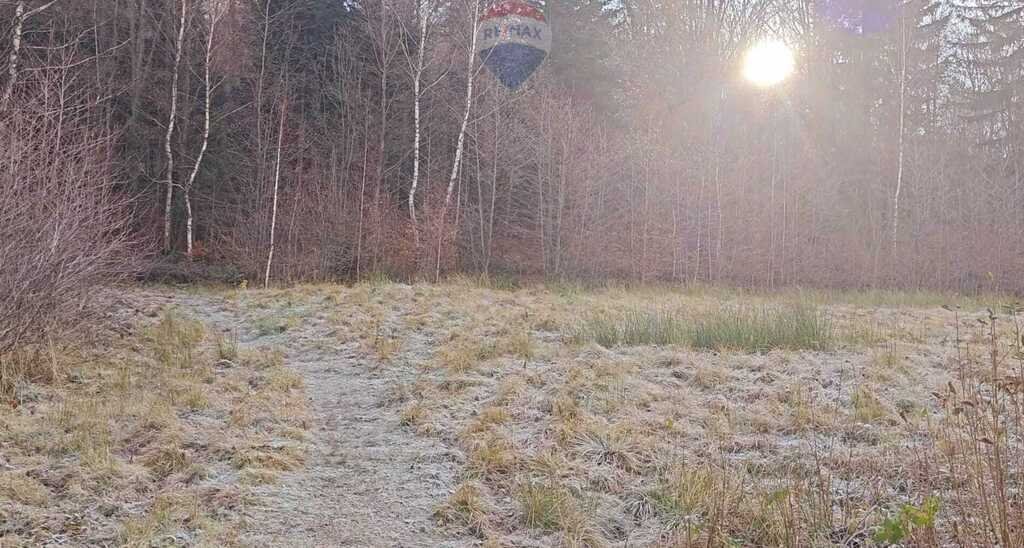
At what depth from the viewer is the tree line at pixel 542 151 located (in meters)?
16.6

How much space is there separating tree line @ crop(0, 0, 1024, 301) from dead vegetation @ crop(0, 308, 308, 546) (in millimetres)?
9070

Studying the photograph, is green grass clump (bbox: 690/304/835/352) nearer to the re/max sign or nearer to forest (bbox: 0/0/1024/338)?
forest (bbox: 0/0/1024/338)

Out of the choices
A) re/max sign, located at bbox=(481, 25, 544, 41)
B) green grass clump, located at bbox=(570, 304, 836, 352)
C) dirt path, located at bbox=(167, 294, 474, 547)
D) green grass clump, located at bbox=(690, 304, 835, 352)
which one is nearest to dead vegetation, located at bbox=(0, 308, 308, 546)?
dirt path, located at bbox=(167, 294, 474, 547)

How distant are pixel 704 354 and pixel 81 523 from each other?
5692 millimetres

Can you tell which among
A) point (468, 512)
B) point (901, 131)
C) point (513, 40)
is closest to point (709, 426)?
point (468, 512)

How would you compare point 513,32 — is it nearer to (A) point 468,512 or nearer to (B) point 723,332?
(B) point 723,332

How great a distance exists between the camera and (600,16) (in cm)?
2419

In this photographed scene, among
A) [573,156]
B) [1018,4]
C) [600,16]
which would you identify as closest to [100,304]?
[573,156]

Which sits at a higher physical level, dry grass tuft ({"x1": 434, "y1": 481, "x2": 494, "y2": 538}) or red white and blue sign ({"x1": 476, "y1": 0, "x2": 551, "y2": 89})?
red white and blue sign ({"x1": 476, "y1": 0, "x2": 551, "y2": 89})

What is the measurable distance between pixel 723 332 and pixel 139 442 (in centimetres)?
592

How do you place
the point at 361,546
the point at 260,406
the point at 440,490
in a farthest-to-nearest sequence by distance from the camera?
the point at 260,406, the point at 440,490, the point at 361,546

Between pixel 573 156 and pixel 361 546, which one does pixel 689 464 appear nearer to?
pixel 361 546

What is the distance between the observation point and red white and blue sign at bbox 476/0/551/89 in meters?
18.3

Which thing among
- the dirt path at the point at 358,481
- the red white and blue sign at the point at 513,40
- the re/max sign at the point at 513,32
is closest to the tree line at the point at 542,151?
the red white and blue sign at the point at 513,40
